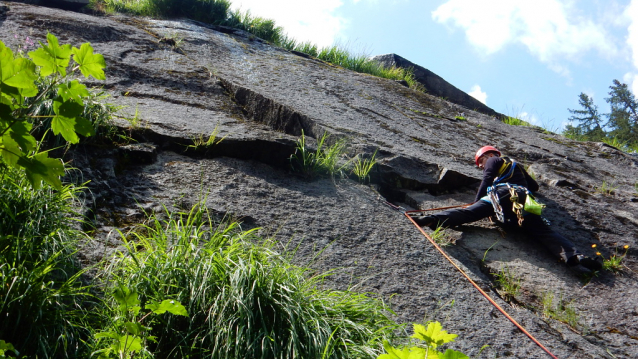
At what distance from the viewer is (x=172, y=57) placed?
6.55 m

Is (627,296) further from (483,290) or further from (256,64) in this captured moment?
(256,64)

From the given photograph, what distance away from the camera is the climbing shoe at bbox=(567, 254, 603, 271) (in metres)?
3.94

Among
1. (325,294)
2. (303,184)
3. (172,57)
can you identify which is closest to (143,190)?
(303,184)

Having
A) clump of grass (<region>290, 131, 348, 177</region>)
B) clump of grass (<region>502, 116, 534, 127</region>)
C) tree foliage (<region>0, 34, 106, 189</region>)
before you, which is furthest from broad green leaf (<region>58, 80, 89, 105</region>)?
clump of grass (<region>502, 116, 534, 127</region>)

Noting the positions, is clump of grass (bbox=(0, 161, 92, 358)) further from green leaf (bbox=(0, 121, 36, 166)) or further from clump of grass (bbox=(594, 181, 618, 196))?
clump of grass (bbox=(594, 181, 618, 196))

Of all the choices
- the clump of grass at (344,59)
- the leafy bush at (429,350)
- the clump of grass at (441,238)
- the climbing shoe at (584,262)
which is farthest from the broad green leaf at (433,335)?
the clump of grass at (344,59)

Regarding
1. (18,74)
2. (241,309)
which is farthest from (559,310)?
(18,74)

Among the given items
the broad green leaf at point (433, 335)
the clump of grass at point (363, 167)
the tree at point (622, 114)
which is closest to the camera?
the broad green leaf at point (433, 335)

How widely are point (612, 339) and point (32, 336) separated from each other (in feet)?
12.1

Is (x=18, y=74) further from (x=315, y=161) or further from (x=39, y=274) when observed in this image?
(x=315, y=161)

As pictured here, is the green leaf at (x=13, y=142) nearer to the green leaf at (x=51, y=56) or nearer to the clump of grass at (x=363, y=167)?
the green leaf at (x=51, y=56)

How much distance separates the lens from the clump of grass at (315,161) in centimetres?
455

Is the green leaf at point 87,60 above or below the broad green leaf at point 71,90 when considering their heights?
above

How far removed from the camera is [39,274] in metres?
2.13
